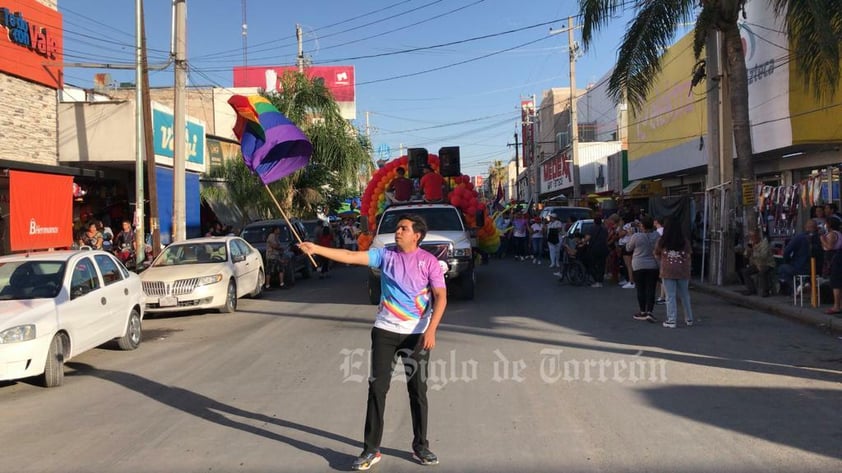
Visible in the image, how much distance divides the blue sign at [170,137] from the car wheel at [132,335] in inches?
458

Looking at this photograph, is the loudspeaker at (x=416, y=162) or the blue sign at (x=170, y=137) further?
the blue sign at (x=170, y=137)

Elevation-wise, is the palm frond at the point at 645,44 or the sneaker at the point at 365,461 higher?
the palm frond at the point at 645,44

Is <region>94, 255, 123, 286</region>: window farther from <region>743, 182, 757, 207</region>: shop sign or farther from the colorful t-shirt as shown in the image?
<region>743, 182, 757, 207</region>: shop sign

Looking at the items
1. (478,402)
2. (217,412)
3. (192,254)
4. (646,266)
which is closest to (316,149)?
(192,254)

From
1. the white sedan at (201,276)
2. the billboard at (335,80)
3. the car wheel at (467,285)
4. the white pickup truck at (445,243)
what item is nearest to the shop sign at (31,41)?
the white sedan at (201,276)

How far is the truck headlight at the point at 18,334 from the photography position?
23.6ft

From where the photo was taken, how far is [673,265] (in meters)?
10.4

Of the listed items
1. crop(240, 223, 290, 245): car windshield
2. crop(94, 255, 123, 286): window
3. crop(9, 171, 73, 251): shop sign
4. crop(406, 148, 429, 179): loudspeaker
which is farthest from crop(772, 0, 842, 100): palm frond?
crop(9, 171, 73, 251): shop sign

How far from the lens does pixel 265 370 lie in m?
8.30

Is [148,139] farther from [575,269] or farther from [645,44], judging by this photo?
[645,44]

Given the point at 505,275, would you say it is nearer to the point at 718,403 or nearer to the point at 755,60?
the point at 755,60

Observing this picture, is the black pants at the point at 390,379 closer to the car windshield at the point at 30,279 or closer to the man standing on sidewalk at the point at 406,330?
the man standing on sidewalk at the point at 406,330

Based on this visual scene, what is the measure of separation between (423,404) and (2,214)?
14.9m

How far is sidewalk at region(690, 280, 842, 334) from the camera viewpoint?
10098 millimetres
